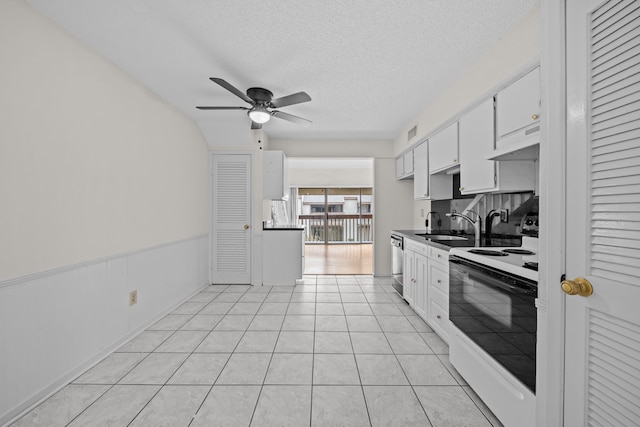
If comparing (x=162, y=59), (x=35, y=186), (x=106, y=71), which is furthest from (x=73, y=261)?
(x=162, y=59)

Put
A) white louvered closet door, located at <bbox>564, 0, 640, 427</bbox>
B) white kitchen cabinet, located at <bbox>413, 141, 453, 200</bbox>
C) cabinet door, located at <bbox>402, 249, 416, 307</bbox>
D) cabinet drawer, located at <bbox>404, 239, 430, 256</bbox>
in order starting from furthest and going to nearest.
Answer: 1. white kitchen cabinet, located at <bbox>413, 141, 453, 200</bbox>
2. cabinet door, located at <bbox>402, 249, 416, 307</bbox>
3. cabinet drawer, located at <bbox>404, 239, 430, 256</bbox>
4. white louvered closet door, located at <bbox>564, 0, 640, 427</bbox>

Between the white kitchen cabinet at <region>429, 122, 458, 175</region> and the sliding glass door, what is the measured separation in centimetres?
530

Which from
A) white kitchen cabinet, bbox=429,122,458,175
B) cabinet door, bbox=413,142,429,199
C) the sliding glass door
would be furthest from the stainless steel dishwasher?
the sliding glass door

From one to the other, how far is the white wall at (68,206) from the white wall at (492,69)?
10.2 ft

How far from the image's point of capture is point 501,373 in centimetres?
139

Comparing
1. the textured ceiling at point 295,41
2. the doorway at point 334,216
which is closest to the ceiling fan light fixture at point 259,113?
the textured ceiling at point 295,41

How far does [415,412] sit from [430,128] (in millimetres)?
2787

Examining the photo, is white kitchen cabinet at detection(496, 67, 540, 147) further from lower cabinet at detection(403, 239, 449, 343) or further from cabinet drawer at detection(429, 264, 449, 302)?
cabinet drawer at detection(429, 264, 449, 302)

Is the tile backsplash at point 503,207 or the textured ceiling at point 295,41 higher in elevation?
the textured ceiling at point 295,41

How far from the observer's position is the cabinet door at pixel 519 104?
1.64m

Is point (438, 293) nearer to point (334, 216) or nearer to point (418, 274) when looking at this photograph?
point (418, 274)

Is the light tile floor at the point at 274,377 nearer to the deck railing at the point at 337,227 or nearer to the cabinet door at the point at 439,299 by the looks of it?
the cabinet door at the point at 439,299

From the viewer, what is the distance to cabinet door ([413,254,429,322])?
8.67ft

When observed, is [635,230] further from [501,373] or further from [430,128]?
[430,128]
